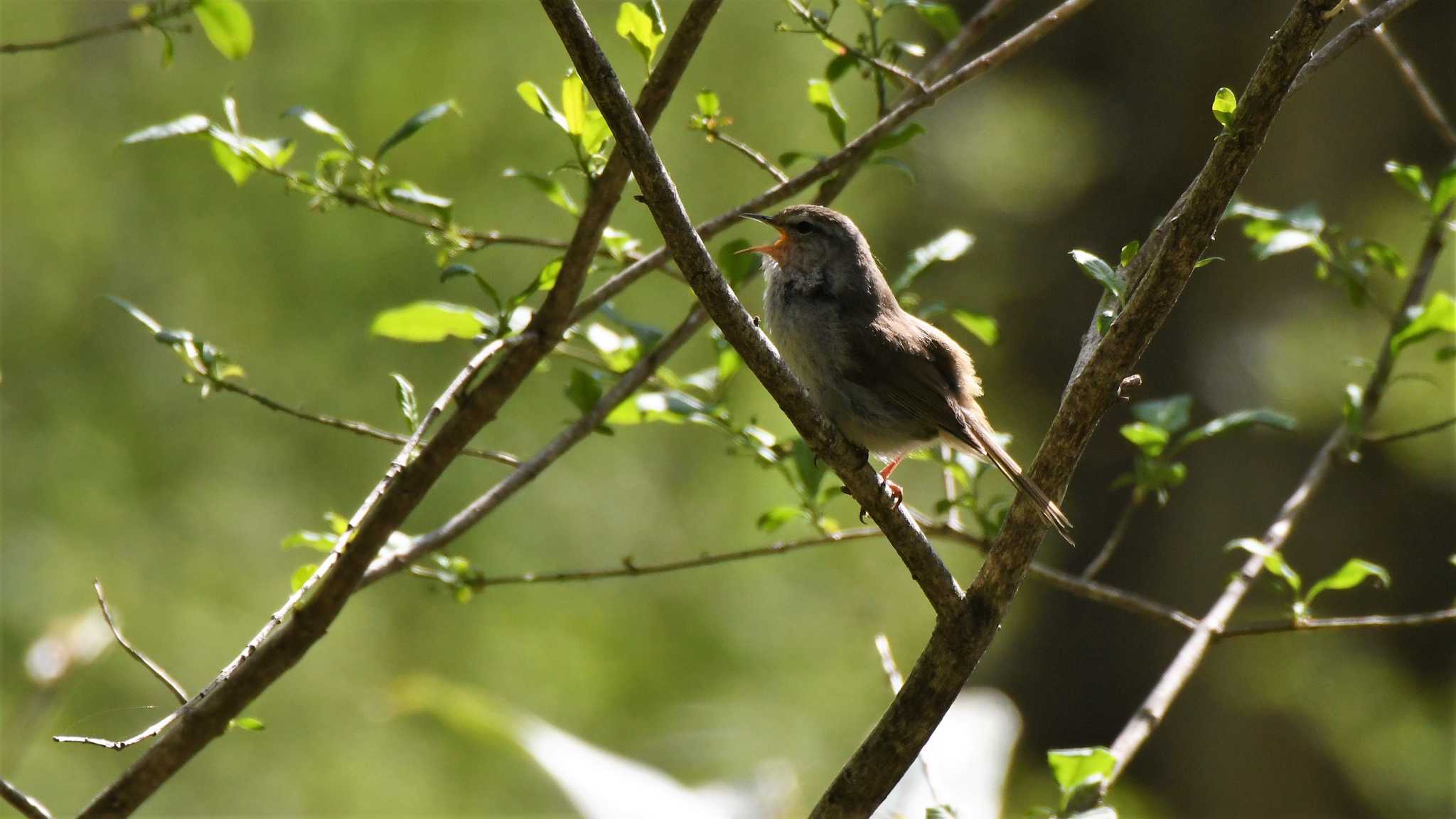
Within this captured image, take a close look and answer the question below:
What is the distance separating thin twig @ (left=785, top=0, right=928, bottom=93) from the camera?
304cm

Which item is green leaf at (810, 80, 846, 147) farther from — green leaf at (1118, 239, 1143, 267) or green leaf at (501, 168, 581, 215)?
green leaf at (1118, 239, 1143, 267)

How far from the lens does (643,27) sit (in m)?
2.91

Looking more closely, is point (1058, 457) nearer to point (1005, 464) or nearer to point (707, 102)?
point (1005, 464)

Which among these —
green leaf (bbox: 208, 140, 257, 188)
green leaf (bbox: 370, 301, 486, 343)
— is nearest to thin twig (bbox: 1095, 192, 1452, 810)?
green leaf (bbox: 370, 301, 486, 343)

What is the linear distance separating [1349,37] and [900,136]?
1117 millimetres

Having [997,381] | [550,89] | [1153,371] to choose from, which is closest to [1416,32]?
[1153,371]

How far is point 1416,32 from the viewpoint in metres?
9.52

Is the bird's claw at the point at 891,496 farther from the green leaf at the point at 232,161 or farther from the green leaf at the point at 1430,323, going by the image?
the green leaf at the point at 232,161

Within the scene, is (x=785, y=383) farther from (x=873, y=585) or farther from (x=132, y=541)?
(x=873, y=585)

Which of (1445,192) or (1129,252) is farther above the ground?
(1445,192)

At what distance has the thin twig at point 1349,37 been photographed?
2.60 metres

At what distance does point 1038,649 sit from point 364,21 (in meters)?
7.19

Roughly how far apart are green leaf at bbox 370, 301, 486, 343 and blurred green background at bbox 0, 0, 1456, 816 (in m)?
3.67

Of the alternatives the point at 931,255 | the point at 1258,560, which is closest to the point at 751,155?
the point at 931,255
